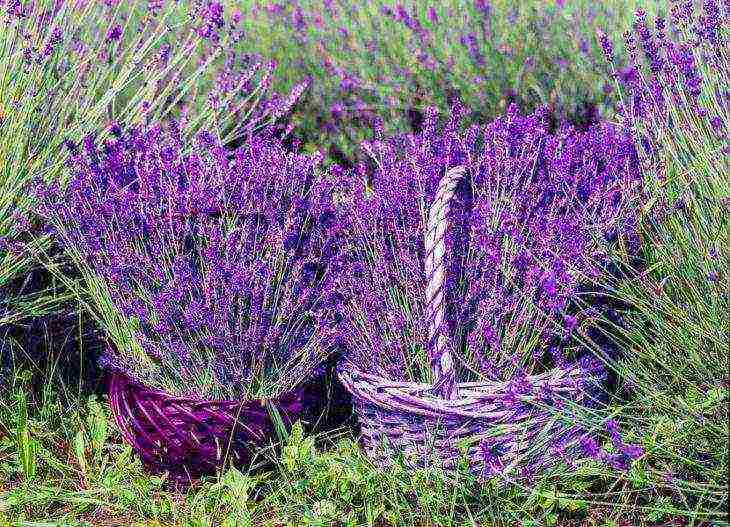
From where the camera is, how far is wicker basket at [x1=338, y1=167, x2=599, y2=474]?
7.18ft

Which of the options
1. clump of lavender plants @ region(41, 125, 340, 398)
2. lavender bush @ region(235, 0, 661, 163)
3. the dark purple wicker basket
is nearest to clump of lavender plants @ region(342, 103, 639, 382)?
clump of lavender plants @ region(41, 125, 340, 398)

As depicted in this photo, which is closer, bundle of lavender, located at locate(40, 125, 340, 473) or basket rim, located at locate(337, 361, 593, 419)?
basket rim, located at locate(337, 361, 593, 419)

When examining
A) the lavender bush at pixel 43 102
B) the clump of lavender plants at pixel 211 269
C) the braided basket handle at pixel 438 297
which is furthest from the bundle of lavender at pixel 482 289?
the lavender bush at pixel 43 102

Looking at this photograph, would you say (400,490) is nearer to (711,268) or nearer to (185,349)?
(185,349)

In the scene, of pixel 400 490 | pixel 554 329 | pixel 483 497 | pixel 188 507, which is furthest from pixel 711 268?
pixel 188 507

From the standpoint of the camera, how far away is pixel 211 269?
2.33 m

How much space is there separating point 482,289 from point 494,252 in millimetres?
107

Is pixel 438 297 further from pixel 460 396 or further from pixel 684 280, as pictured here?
pixel 684 280

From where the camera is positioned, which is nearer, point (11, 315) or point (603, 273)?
point (603, 273)

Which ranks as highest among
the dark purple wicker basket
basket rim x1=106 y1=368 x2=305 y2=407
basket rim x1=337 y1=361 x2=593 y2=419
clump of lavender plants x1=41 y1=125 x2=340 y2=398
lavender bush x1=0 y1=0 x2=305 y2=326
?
lavender bush x1=0 y1=0 x2=305 y2=326

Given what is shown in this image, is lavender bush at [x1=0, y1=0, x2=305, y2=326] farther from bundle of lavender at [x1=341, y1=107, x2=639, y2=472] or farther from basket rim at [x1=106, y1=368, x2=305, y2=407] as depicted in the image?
bundle of lavender at [x1=341, y1=107, x2=639, y2=472]

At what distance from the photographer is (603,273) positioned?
2.37 m

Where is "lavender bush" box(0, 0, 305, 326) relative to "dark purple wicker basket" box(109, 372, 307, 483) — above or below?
above

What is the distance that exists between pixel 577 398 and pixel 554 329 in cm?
17
